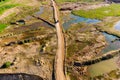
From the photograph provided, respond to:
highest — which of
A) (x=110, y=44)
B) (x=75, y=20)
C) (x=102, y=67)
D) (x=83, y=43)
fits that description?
(x=75, y=20)

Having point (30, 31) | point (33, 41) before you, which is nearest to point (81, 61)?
point (33, 41)

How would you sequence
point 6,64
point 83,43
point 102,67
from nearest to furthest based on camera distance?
point 102,67, point 6,64, point 83,43

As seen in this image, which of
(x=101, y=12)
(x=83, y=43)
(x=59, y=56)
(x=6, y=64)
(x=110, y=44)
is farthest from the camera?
(x=101, y=12)

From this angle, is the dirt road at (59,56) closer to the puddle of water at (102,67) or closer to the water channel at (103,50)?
the water channel at (103,50)

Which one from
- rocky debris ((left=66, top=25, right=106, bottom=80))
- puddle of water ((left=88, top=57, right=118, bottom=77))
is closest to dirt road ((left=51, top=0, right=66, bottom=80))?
rocky debris ((left=66, top=25, right=106, bottom=80))

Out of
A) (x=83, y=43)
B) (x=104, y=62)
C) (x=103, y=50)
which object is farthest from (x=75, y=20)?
(x=104, y=62)

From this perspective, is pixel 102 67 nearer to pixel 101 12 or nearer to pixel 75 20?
pixel 75 20

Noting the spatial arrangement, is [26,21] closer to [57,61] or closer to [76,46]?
[76,46]

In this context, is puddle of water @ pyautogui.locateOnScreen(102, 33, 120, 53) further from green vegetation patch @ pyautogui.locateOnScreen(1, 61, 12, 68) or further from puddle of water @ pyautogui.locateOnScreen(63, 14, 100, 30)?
green vegetation patch @ pyautogui.locateOnScreen(1, 61, 12, 68)
